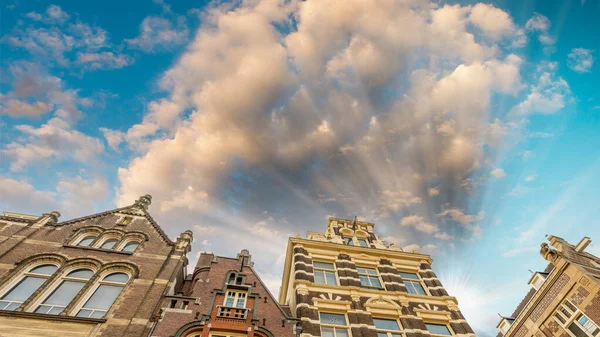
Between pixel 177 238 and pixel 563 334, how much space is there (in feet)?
86.5

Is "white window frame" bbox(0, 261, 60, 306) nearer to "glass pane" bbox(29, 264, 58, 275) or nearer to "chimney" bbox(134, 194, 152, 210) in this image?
"glass pane" bbox(29, 264, 58, 275)

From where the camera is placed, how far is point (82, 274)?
1814cm

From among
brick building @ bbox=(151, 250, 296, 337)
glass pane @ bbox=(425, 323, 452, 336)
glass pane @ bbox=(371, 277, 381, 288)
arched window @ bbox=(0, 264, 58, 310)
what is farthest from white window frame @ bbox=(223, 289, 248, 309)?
glass pane @ bbox=(425, 323, 452, 336)

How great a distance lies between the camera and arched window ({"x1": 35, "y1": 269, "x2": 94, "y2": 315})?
1554 cm

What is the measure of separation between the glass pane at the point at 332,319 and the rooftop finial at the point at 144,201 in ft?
57.5

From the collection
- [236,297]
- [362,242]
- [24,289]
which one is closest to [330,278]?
[362,242]

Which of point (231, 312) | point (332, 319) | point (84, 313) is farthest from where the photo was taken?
point (332, 319)

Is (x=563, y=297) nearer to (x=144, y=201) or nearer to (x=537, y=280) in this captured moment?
(x=537, y=280)

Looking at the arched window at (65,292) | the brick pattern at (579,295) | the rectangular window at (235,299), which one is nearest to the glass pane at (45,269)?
the arched window at (65,292)

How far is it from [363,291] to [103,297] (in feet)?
52.0

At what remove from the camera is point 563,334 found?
18.8 m

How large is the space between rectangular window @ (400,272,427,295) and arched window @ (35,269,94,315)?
855 inches

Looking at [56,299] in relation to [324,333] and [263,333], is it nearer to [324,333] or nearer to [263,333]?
[263,333]

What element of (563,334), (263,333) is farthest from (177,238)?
(563,334)
